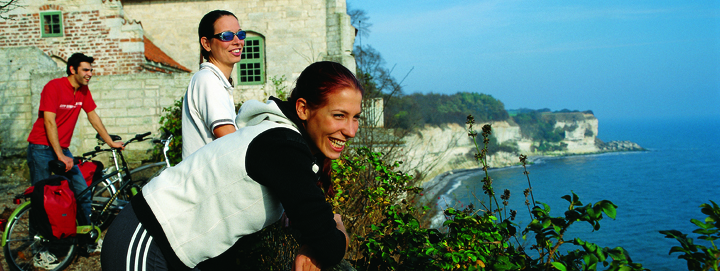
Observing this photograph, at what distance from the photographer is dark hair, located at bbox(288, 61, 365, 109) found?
1.44 metres

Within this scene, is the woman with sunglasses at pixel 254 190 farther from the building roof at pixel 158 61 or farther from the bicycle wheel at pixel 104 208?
the building roof at pixel 158 61

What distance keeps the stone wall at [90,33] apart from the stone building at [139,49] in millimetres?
30

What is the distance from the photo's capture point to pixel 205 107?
242 centimetres

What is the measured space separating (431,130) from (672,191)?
3020 centimetres

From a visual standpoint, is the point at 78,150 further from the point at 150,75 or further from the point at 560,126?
the point at 560,126

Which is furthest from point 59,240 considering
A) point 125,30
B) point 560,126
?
point 560,126

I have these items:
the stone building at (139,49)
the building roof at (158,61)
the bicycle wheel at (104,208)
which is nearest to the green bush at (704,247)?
the bicycle wheel at (104,208)

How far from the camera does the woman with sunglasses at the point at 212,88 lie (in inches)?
94.1

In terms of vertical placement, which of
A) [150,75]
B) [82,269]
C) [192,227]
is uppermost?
[150,75]

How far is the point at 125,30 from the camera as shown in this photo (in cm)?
1288

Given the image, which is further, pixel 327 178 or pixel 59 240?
pixel 59 240

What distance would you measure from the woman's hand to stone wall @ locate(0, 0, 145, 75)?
13.4 metres

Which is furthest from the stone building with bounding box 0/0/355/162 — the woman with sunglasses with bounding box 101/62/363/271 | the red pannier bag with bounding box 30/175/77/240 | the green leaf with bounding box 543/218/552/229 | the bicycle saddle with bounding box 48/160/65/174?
the green leaf with bounding box 543/218/552/229

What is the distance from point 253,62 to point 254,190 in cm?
1412
